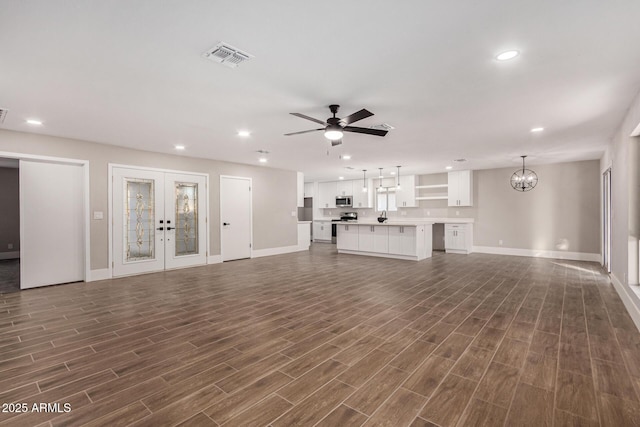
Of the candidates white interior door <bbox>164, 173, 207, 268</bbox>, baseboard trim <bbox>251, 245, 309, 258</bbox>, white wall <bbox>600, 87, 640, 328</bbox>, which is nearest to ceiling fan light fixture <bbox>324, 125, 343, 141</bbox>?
white wall <bbox>600, 87, 640, 328</bbox>

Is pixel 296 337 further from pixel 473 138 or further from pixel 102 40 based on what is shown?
pixel 473 138

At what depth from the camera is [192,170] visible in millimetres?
6957

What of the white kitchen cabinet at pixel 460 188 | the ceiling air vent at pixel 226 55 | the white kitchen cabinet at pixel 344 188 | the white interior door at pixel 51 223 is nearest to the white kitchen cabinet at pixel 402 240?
the white kitchen cabinet at pixel 460 188

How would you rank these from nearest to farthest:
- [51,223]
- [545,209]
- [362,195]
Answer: [51,223], [545,209], [362,195]

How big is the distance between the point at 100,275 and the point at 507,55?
6910 mm

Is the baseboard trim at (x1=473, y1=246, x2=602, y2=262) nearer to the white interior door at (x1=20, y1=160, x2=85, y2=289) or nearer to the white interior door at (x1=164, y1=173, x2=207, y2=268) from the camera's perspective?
the white interior door at (x1=164, y1=173, x2=207, y2=268)

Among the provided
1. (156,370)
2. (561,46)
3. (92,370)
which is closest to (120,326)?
(92,370)

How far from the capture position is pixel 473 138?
525cm

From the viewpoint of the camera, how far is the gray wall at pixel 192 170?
16.5 ft

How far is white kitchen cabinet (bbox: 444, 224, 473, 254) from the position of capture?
8820mm

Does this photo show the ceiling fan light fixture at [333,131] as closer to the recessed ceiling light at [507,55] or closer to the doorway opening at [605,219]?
the recessed ceiling light at [507,55]

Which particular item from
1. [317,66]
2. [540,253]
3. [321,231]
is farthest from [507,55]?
[321,231]

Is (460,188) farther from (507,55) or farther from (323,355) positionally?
(323,355)

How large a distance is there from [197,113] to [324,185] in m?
8.65
